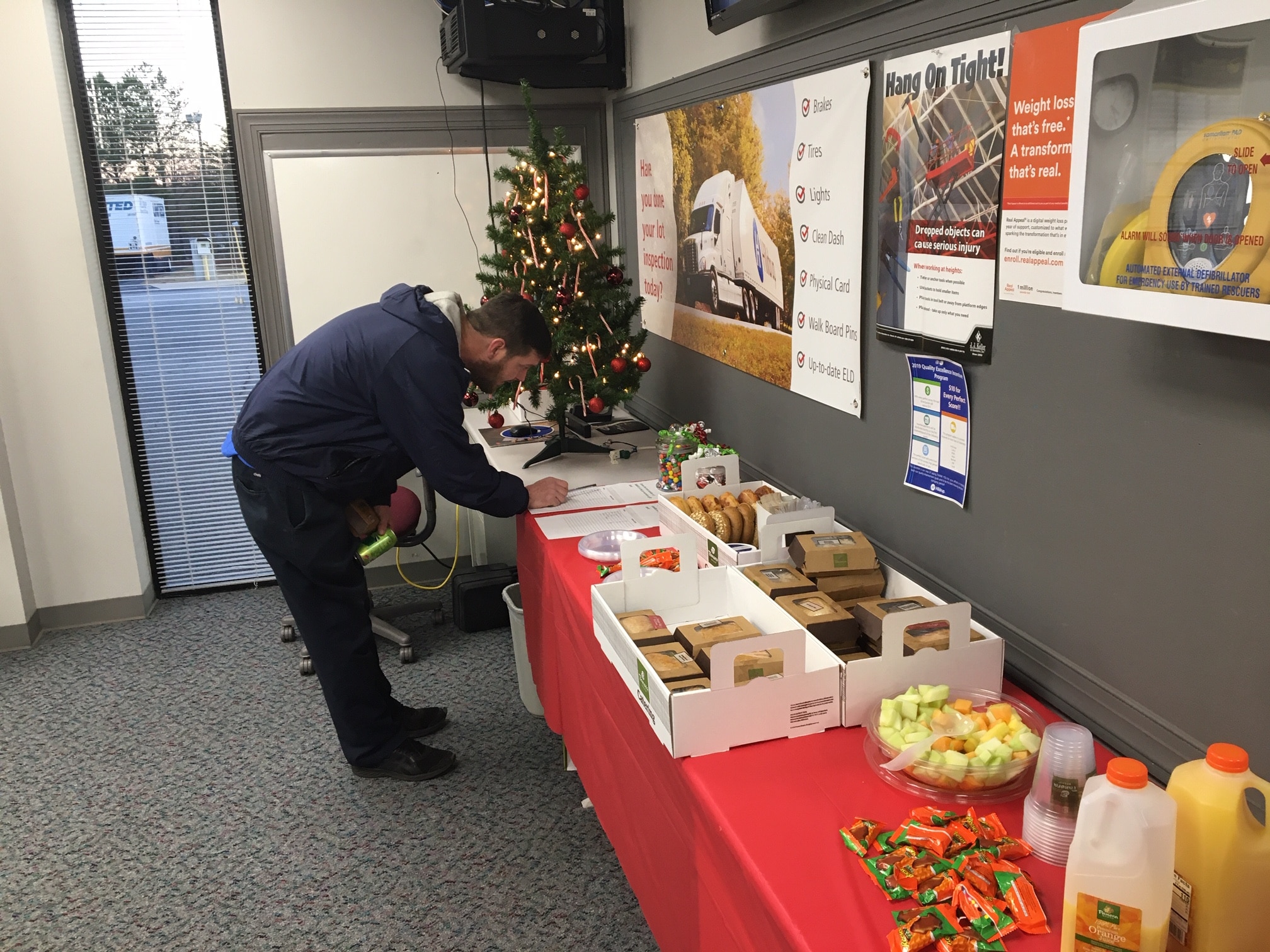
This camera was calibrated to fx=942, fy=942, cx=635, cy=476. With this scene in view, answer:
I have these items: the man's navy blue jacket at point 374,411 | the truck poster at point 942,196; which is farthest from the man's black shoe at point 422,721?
the truck poster at point 942,196

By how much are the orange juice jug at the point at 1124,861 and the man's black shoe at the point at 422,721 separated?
7.62 ft

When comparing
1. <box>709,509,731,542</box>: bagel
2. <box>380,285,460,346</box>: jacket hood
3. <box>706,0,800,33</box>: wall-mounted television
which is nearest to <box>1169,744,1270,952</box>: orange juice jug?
<box>709,509,731,542</box>: bagel

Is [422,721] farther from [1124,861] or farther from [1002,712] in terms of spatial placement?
[1124,861]

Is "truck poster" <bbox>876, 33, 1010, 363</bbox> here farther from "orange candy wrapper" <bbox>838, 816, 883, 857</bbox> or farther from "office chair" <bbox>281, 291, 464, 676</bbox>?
"office chair" <bbox>281, 291, 464, 676</bbox>

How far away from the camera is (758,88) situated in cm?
242

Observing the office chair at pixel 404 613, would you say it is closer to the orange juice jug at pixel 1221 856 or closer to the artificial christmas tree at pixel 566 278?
the artificial christmas tree at pixel 566 278

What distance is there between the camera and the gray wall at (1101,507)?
122 centimetres

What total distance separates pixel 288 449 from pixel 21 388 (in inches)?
75.6

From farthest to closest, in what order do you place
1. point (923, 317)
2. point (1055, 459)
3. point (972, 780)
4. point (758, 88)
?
point (758, 88) < point (923, 317) < point (1055, 459) < point (972, 780)

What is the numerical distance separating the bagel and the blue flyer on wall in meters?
0.41

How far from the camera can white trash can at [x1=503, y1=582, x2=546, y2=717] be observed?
287 centimetres

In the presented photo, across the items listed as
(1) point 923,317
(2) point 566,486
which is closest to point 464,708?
(2) point 566,486

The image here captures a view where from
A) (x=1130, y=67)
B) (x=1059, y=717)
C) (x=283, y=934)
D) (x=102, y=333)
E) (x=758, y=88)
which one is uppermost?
(x=758, y=88)

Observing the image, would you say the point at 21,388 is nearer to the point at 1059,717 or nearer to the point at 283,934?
the point at 283,934
